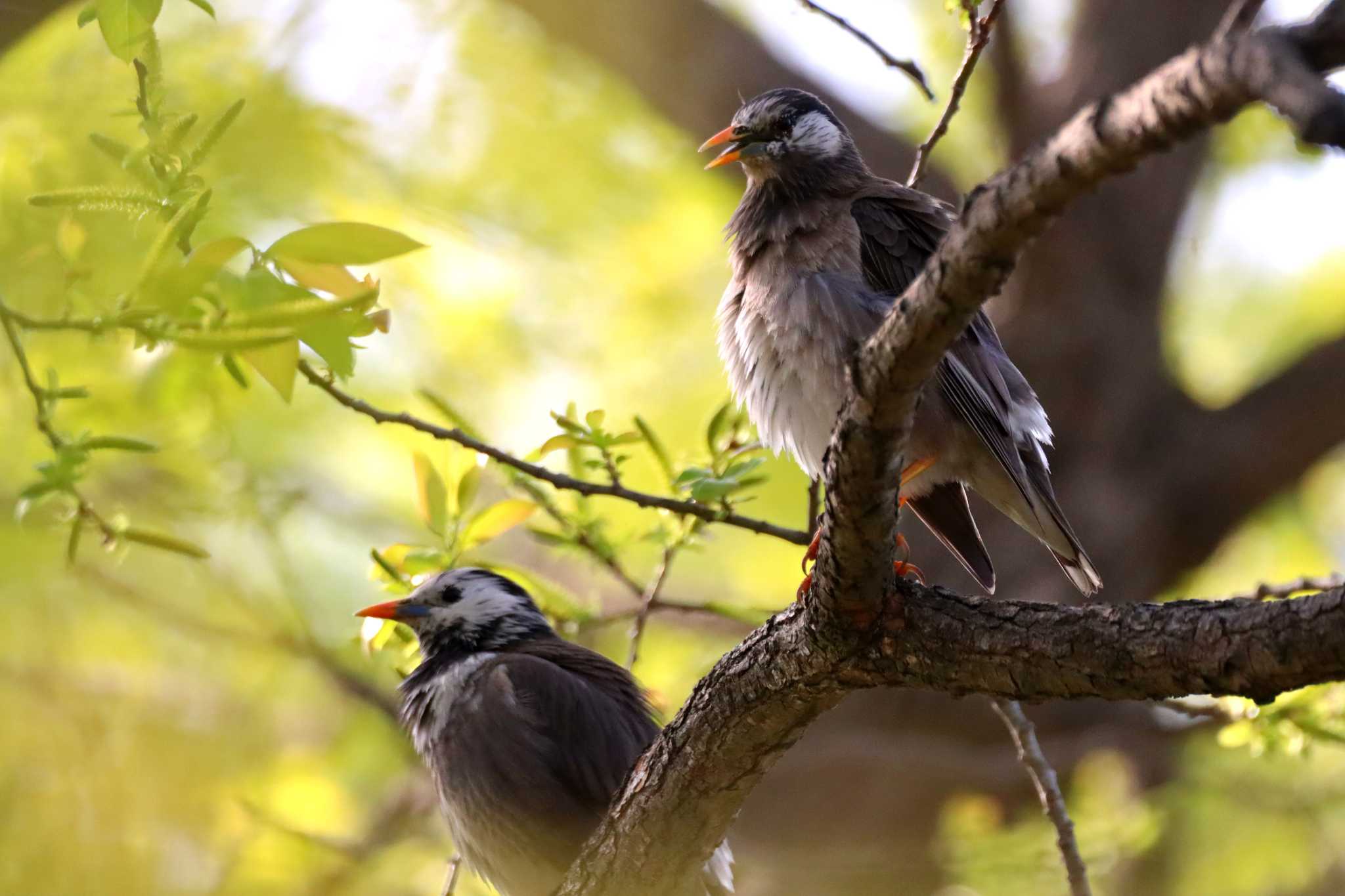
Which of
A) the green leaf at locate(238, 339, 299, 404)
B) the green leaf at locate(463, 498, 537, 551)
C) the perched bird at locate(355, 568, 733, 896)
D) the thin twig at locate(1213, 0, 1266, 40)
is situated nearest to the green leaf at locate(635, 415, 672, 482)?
the green leaf at locate(463, 498, 537, 551)

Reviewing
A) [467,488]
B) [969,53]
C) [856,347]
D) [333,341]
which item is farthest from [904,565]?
[333,341]

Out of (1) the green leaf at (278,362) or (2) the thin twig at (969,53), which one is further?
(2) the thin twig at (969,53)

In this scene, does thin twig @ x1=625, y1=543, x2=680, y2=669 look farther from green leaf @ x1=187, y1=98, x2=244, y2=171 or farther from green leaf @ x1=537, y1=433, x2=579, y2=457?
green leaf @ x1=187, y1=98, x2=244, y2=171

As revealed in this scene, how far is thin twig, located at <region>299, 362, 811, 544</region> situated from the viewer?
12.4 ft

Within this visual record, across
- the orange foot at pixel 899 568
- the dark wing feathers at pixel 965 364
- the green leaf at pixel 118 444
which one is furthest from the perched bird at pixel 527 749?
the green leaf at pixel 118 444

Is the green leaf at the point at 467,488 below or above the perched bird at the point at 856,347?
below

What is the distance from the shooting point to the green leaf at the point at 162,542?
11.9ft

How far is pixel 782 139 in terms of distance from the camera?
18.0 ft

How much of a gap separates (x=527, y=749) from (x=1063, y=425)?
6402 millimetres

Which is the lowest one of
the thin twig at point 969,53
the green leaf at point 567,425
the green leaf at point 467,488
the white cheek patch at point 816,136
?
the green leaf at point 467,488

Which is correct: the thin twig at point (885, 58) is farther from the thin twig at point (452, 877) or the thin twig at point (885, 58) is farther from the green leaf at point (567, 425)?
the thin twig at point (452, 877)

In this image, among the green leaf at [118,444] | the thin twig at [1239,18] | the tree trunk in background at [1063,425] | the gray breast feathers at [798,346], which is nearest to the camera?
the thin twig at [1239,18]

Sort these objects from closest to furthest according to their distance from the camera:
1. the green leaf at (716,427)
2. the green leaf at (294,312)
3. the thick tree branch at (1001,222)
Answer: the thick tree branch at (1001,222) < the green leaf at (294,312) < the green leaf at (716,427)

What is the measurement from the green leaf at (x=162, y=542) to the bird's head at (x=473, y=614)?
2011mm
